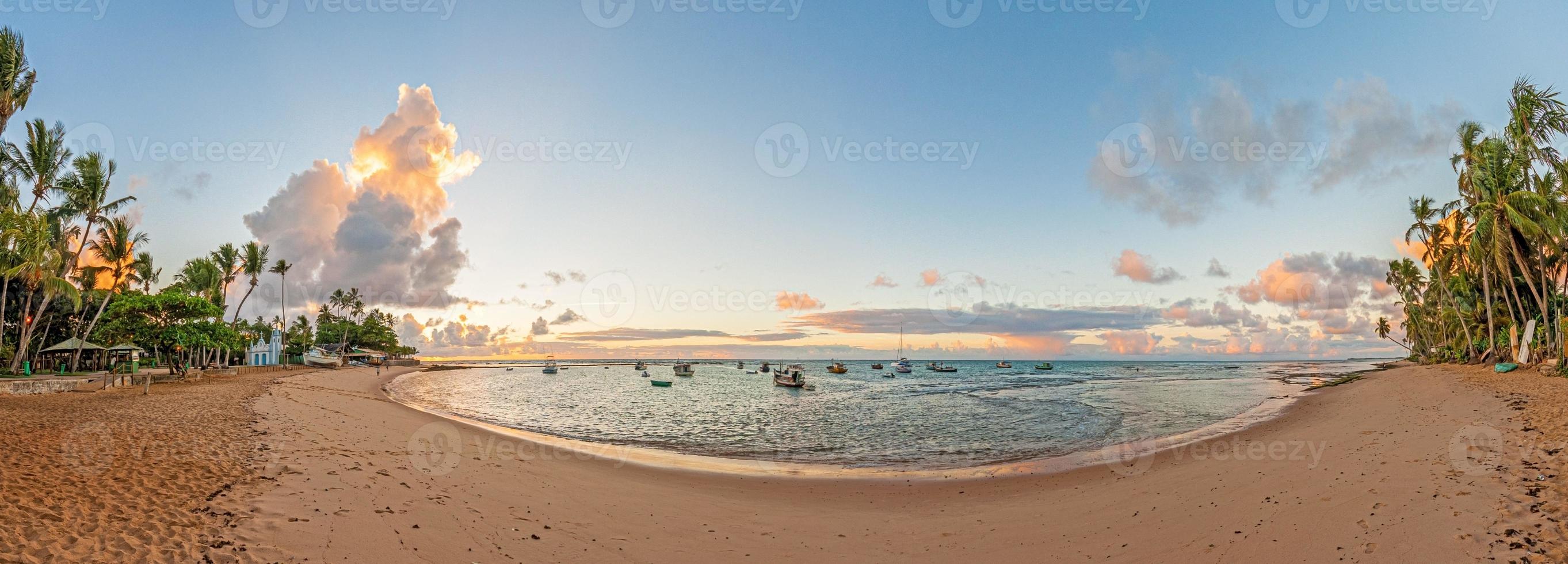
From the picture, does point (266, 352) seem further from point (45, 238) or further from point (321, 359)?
point (45, 238)

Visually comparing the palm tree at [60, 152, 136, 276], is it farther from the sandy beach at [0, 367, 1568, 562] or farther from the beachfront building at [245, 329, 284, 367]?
the beachfront building at [245, 329, 284, 367]

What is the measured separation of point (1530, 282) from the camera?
1220 inches

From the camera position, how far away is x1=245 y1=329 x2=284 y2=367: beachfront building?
3066 inches

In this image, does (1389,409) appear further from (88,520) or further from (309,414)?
(309,414)

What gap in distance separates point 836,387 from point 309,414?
51146 millimetres

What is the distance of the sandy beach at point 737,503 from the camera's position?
761cm

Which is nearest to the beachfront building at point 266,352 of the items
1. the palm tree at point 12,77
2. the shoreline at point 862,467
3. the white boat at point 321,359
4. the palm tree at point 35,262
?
the white boat at point 321,359

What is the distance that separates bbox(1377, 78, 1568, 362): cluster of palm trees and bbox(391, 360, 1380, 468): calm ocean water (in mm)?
13039

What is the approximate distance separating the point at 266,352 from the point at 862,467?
332 feet

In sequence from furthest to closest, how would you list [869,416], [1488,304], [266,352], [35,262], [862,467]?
[266,352] < [869,416] < [1488,304] < [35,262] < [862,467]

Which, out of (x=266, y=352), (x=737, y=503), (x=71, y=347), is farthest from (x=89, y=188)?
(x=266, y=352)

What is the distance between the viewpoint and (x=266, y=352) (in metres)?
84.4

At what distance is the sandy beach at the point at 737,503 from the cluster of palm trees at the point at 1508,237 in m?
19.0

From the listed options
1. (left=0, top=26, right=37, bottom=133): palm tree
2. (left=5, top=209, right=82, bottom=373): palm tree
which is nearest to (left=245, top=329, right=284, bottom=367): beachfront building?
(left=5, top=209, right=82, bottom=373): palm tree
